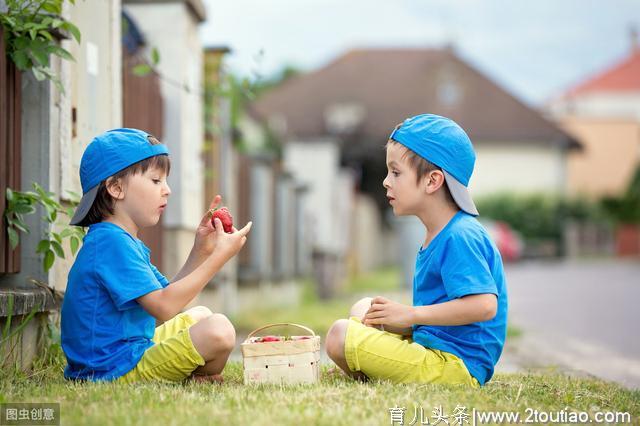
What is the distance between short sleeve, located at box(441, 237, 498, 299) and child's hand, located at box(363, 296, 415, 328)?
19 centimetres

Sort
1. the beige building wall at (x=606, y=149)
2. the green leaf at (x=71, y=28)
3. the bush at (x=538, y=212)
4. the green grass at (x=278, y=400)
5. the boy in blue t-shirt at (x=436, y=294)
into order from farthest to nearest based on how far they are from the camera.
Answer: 1. the beige building wall at (x=606, y=149)
2. the bush at (x=538, y=212)
3. the green leaf at (x=71, y=28)
4. the boy in blue t-shirt at (x=436, y=294)
5. the green grass at (x=278, y=400)

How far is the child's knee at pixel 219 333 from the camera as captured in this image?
3.92 metres

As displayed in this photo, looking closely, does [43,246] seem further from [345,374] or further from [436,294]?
[436,294]

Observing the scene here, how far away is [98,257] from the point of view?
13.0 ft

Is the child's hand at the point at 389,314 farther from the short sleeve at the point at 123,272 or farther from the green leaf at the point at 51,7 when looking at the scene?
the green leaf at the point at 51,7

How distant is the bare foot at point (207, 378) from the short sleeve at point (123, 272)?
42cm

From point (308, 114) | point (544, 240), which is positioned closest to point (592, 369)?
point (544, 240)

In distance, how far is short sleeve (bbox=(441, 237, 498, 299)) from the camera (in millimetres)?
3943

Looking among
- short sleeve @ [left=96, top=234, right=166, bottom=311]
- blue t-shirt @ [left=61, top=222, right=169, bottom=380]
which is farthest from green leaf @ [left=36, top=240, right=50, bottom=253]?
short sleeve @ [left=96, top=234, right=166, bottom=311]

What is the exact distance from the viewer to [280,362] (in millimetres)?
4086

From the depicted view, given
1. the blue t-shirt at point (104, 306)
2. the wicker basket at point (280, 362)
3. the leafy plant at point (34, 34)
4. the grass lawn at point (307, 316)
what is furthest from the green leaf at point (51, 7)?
the grass lawn at point (307, 316)

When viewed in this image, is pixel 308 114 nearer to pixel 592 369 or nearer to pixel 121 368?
pixel 592 369

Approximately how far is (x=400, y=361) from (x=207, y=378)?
83 cm

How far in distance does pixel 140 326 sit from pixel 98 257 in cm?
36
